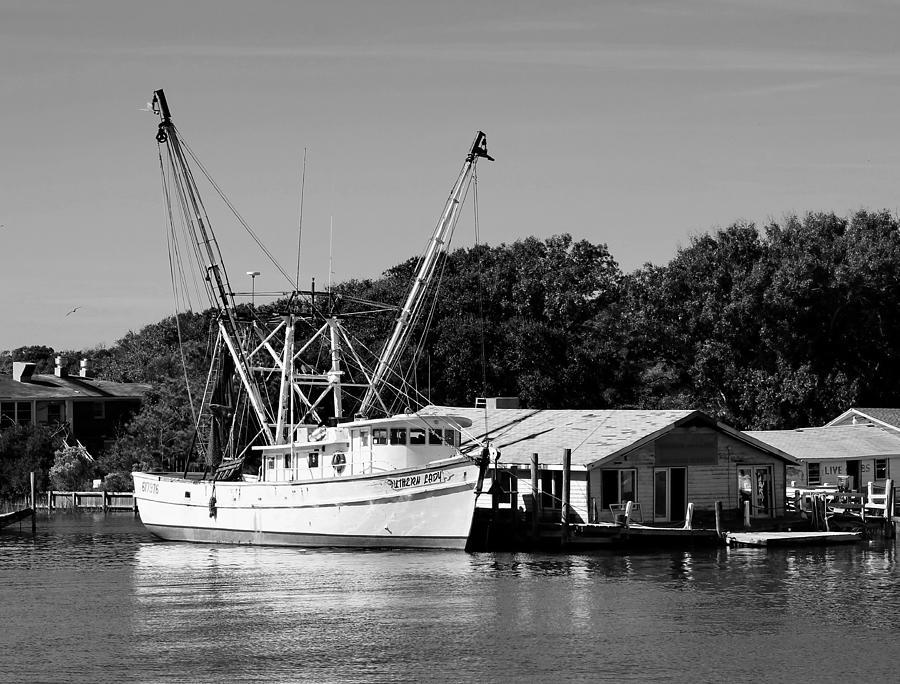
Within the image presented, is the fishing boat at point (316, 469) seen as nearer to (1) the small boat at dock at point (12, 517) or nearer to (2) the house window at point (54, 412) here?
(1) the small boat at dock at point (12, 517)

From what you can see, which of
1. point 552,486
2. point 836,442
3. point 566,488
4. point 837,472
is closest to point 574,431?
point 552,486

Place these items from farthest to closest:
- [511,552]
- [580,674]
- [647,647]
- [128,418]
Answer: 1. [128,418]
2. [511,552]
3. [647,647]
4. [580,674]

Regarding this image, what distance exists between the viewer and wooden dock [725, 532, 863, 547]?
52.9 m

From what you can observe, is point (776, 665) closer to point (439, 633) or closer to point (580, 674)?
point (580, 674)

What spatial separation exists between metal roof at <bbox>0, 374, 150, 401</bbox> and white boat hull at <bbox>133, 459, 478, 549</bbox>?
4038cm

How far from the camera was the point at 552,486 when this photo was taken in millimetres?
56938

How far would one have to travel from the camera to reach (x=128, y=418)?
349ft

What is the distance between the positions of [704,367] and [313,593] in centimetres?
5072

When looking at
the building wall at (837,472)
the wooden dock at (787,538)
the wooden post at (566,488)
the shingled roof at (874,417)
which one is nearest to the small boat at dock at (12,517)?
the wooden post at (566,488)

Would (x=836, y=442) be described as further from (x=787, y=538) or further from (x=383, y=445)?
(x=383, y=445)

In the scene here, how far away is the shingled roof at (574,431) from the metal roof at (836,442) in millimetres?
11289

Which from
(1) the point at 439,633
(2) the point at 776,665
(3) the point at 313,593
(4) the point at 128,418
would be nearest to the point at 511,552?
(3) the point at 313,593

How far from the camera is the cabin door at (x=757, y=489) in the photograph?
194 feet

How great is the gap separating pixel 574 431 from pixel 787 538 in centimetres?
1037
